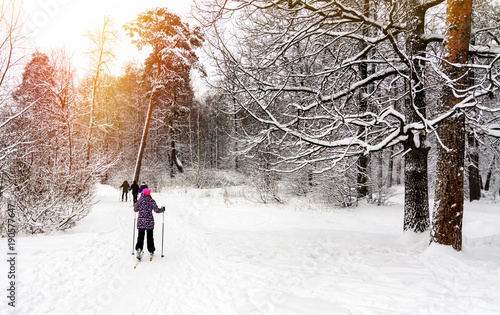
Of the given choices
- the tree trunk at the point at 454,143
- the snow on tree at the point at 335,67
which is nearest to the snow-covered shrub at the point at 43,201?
the snow on tree at the point at 335,67

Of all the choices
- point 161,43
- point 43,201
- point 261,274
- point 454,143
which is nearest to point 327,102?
point 454,143

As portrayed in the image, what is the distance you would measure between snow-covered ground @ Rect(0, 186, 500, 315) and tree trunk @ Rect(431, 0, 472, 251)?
0.45 meters

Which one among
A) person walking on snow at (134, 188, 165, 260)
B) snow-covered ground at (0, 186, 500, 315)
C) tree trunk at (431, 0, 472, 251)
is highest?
tree trunk at (431, 0, 472, 251)

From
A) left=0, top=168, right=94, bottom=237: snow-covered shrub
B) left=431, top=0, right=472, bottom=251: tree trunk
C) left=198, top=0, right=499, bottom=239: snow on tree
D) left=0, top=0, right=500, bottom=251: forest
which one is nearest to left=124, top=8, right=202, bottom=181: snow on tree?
left=0, top=0, right=500, bottom=251: forest

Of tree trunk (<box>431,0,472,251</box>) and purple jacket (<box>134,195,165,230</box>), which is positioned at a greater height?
tree trunk (<box>431,0,472,251</box>)

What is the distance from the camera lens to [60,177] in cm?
814

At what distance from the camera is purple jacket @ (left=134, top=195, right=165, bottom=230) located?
21.1 ft

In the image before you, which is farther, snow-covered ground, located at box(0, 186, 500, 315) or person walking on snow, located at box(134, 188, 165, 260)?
person walking on snow, located at box(134, 188, 165, 260)

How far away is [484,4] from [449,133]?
4.65 m

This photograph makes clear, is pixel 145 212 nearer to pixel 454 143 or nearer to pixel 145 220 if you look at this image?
pixel 145 220

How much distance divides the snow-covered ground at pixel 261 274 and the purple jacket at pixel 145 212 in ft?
2.58

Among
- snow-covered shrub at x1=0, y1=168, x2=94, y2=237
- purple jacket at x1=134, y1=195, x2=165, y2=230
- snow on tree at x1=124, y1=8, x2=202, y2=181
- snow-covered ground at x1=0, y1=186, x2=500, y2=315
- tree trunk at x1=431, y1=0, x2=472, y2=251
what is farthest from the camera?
snow on tree at x1=124, y1=8, x2=202, y2=181

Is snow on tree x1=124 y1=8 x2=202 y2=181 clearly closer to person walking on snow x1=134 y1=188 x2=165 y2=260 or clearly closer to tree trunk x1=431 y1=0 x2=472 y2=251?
person walking on snow x1=134 y1=188 x2=165 y2=260

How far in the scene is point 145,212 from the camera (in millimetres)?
6500
